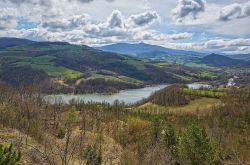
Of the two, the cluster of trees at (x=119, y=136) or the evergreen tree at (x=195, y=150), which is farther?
the cluster of trees at (x=119, y=136)

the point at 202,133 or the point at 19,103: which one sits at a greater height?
the point at 202,133

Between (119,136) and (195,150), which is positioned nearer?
(195,150)

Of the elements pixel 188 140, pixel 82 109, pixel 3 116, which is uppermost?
pixel 188 140

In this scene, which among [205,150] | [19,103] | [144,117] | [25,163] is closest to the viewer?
[25,163]

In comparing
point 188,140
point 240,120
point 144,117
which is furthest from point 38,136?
point 240,120

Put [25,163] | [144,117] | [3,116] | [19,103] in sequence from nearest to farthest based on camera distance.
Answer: [25,163] → [3,116] → [19,103] → [144,117]

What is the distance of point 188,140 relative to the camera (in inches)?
2977

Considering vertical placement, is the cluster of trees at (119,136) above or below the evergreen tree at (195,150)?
below

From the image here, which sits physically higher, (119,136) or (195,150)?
(195,150)

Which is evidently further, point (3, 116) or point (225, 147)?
point (3, 116)

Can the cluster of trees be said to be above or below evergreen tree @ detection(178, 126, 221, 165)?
below

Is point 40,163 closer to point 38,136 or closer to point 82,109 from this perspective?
point 38,136

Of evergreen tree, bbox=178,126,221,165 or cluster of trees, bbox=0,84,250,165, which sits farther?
cluster of trees, bbox=0,84,250,165

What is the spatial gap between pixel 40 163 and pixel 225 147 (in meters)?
64.1
